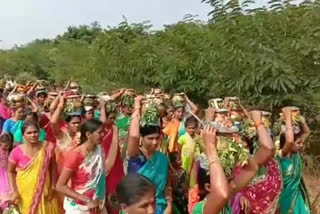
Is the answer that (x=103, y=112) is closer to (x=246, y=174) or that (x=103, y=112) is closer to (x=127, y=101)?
(x=127, y=101)

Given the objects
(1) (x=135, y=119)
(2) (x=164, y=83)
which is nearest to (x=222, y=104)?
(1) (x=135, y=119)

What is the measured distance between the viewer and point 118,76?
16516 millimetres

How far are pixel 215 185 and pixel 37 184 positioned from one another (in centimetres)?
357

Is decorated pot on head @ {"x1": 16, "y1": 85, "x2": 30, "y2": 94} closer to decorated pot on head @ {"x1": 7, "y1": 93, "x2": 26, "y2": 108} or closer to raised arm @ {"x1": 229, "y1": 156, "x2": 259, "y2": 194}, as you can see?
decorated pot on head @ {"x1": 7, "y1": 93, "x2": 26, "y2": 108}

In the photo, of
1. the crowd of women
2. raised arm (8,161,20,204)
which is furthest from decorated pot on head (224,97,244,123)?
raised arm (8,161,20,204)

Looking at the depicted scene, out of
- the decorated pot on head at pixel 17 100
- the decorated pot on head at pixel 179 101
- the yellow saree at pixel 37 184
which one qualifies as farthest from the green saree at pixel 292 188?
the decorated pot on head at pixel 17 100

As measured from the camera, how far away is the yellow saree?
7203 millimetres

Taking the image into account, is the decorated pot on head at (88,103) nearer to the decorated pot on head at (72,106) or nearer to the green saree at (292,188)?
the decorated pot on head at (72,106)

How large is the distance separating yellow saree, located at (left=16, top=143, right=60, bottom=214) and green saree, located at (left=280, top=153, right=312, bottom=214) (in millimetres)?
2343

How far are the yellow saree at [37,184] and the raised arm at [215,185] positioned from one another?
3378 millimetres

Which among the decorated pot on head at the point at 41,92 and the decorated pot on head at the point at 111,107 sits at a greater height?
the decorated pot on head at the point at 41,92

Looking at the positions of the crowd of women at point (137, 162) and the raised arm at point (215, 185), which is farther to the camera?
the crowd of women at point (137, 162)

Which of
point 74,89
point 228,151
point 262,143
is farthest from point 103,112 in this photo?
point 228,151

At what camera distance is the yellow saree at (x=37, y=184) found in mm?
7203
